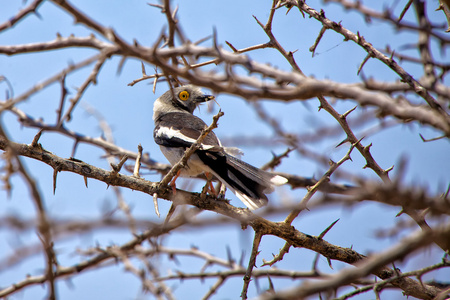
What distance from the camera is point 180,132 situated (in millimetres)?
6121

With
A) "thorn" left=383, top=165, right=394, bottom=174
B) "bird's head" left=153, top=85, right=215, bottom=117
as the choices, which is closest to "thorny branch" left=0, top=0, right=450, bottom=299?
"thorn" left=383, top=165, right=394, bottom=174

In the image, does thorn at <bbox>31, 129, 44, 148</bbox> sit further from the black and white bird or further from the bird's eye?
the bird's eye

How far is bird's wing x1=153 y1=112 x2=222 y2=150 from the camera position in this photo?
5.85 m

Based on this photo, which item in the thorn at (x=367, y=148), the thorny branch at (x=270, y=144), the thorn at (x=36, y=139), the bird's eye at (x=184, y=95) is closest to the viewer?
the thorny branch at (x=270, y=144)

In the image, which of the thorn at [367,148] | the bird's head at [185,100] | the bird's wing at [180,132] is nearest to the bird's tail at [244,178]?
the bird's wing at [180,132]

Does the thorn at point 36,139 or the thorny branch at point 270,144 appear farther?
the thorn at point 36,139

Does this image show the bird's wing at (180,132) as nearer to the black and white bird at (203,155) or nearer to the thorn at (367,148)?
the black and white bird at (203,155)

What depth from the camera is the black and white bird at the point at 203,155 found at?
4.90m

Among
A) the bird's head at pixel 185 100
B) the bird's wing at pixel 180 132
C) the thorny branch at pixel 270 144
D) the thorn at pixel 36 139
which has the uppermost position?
the bird's head at pixel 185 100

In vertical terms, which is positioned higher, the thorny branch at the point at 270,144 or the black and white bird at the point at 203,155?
the black and white bird at the point at 203,155

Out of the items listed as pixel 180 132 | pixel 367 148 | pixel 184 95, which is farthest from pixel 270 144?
pixel 184 95

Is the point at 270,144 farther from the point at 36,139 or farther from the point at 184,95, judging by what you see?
the point at 184,95

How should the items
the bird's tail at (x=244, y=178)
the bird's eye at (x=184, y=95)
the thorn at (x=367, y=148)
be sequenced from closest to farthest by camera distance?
the thorn at (x=367, y=148) → the bird's tail at (x=244, y=178) → the bird's eye at (x=184, y=95)

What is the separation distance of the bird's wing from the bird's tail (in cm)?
32
